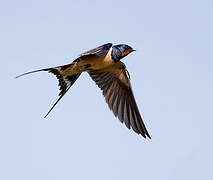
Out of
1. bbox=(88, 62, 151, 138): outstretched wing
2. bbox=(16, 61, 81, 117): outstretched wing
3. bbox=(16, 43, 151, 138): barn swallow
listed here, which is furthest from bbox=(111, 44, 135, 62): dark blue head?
bbox=(88, 62, 151, 138): outstretched wing

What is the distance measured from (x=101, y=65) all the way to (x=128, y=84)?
39.2 inches

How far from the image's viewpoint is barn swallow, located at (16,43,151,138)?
421cm

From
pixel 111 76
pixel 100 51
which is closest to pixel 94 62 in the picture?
pixel 100 51

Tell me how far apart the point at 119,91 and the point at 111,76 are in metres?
0.20

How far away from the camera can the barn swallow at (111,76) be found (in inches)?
166

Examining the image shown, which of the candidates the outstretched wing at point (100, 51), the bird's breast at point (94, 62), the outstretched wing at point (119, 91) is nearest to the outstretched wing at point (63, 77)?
the bird's breast at point (94, 62)

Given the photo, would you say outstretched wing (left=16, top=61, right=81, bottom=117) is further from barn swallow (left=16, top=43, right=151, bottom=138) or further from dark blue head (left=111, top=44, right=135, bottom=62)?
dark blue head (left=111, top=44, right=135, bottom=62)

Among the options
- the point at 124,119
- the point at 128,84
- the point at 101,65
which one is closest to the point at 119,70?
the point at 128,84

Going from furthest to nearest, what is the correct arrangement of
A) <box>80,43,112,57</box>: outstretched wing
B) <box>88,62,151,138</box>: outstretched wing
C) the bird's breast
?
<box>88,62,151,138</box>: outstretched wing, the bird's breast, <box>80,43,112,57</box>: outstretched wing

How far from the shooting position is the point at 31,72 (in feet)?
11.4

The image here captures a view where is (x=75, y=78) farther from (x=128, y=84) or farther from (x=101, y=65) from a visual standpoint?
(x=128, y=84)

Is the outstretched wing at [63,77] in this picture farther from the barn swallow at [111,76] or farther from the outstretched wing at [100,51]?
the outstretched wing at [100,51]

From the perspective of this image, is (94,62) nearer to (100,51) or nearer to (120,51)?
(100,51)

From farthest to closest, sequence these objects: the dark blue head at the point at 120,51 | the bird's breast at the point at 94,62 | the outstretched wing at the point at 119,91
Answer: the outstretched wing at the point at 119,91 → the dark blue head at the point at 120,51 → the bird's breast at the point at 94,62
